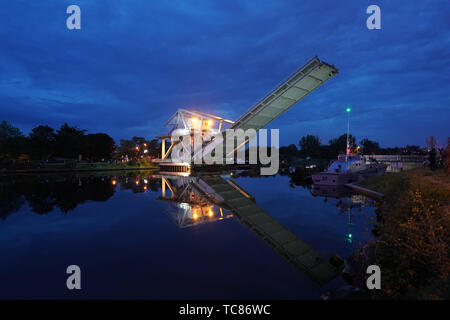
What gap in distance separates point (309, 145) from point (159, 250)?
8619cm

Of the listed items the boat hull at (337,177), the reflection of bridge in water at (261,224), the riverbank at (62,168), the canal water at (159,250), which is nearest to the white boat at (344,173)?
the boat hull at (337,177)

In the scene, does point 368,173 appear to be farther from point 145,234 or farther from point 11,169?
point 11,169

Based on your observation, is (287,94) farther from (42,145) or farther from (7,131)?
(7,131)

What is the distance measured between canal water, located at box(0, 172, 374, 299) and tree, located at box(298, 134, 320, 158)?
236ft

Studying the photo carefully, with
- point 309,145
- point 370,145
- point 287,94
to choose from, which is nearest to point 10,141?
point 287,94

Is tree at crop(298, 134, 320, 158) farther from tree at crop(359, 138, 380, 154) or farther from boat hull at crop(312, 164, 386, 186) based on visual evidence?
boat hull at crop(312, 164, 386, 186)

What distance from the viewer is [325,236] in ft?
24.1

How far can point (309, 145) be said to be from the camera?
84.9 metres

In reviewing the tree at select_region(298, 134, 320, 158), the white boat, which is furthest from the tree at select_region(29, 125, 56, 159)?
the tree at select_region(298, 134, 320, 158)

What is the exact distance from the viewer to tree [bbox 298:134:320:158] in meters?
79.5

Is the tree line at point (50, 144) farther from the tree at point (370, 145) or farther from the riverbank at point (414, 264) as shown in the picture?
the tree at point (370, 145)

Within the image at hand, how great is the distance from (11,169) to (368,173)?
4526 cm

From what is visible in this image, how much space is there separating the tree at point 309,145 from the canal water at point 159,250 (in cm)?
7191
